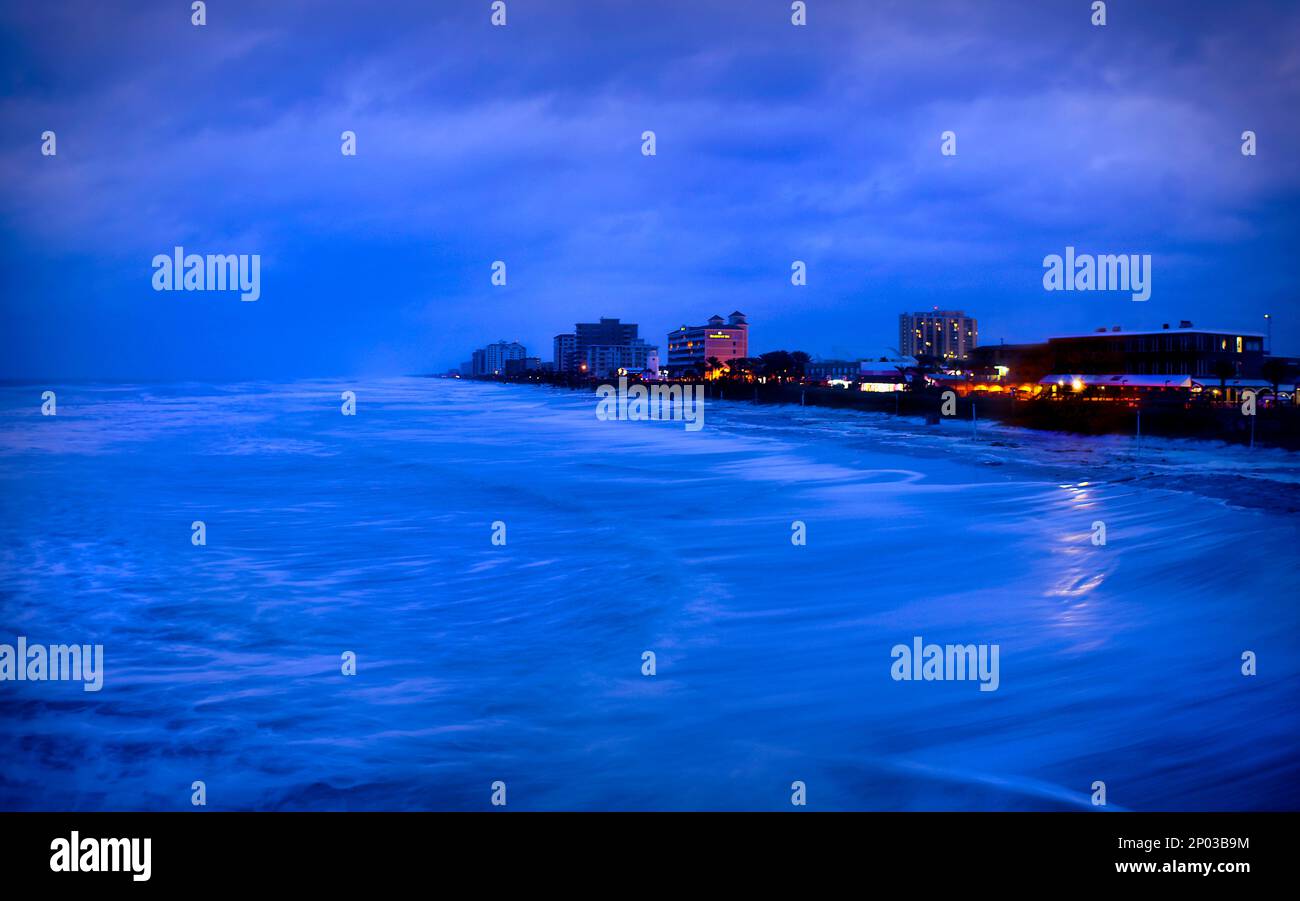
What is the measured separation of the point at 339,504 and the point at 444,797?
1132 cm

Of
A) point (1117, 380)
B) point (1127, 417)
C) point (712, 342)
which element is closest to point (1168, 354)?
point (1117, 380)

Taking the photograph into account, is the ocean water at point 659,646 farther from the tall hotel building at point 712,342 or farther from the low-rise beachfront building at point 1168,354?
the tall hotel building at point 712,342

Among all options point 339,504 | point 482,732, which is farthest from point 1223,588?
point 339,504

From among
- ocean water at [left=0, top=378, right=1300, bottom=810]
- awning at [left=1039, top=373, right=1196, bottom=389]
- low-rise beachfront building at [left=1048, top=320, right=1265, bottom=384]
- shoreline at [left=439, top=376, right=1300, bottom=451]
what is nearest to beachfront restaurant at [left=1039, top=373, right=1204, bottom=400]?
awning at [left=1039, top=373, right=1196, bottom=389]

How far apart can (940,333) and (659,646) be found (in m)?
178

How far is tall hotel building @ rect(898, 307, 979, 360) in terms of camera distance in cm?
17012

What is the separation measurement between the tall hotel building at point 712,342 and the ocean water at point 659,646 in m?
132
